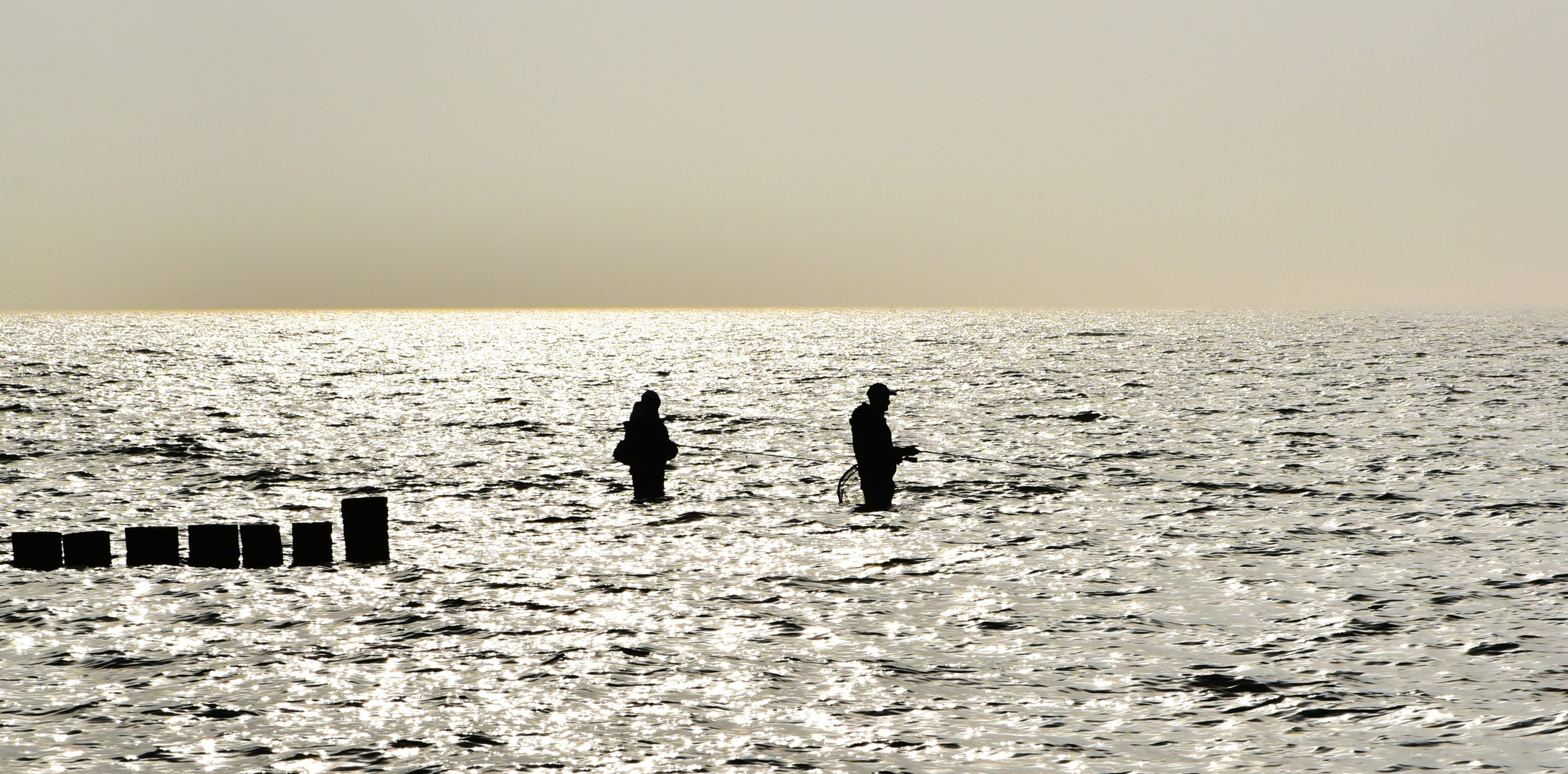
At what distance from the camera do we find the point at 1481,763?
8.12 m

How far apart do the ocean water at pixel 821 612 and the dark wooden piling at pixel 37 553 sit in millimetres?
225

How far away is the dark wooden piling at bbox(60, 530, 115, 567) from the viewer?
14.3 metres

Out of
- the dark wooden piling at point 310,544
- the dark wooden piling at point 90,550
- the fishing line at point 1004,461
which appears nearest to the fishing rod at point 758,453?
the fishing line at point 1004,461

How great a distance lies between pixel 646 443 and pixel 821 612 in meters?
7.49

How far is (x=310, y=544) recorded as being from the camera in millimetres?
14617

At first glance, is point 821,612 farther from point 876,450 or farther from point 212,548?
point 212,548

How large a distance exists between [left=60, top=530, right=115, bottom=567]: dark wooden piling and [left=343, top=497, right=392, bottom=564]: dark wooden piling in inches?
92.0

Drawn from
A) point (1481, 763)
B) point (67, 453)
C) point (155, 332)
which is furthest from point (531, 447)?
point (155, 332)

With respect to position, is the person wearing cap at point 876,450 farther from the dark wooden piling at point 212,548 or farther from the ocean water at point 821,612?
the dark wooden piling at point 212,548

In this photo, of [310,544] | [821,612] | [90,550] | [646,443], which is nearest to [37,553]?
[90,550]

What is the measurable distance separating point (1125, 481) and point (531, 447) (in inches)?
574

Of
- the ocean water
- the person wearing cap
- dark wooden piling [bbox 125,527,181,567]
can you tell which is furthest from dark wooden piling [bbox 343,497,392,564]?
the person wearing cap

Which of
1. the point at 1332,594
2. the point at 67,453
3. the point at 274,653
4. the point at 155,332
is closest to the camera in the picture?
the point at 274,653

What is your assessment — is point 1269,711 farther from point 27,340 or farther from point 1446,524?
point 27,340
